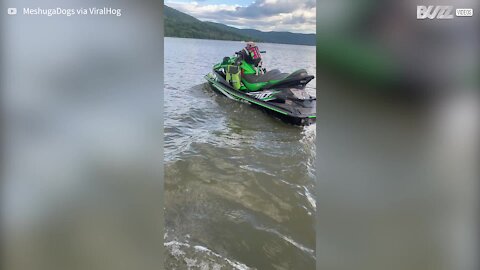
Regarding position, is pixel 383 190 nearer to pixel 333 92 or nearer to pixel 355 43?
pixel 333 92

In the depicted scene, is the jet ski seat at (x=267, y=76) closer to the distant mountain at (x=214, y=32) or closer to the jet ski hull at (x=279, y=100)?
the jet ski hull at (x=279, y=100)

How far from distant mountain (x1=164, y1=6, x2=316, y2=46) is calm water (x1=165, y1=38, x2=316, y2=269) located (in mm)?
20

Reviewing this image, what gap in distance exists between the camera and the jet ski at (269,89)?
113 centimetres

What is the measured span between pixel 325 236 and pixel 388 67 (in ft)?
1.70

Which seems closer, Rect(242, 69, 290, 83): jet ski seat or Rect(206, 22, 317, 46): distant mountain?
Rect(206, 22, 317, 46): distant mountain

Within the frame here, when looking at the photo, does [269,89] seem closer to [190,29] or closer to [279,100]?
[279,100]

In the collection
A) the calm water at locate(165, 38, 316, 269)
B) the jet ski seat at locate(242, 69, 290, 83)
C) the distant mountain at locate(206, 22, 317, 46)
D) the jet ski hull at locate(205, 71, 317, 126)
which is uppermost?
the distant mountain at locate(206, 22, 317, 46)

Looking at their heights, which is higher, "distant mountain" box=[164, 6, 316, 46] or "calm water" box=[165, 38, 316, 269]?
"distant mountain" box=[164, 6, 316, 46]

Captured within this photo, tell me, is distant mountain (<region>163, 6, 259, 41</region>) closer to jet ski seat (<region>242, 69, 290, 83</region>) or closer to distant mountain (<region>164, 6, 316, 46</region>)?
distant mountain (<region>164, 6, 316, 46</region>)

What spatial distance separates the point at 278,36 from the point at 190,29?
28 cm

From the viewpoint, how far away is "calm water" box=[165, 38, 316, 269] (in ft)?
3.25

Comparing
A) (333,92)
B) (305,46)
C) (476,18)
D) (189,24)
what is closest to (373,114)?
(333,92)

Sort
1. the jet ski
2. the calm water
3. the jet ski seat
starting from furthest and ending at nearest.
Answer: the jet ski seat
the jet ski
the calm water

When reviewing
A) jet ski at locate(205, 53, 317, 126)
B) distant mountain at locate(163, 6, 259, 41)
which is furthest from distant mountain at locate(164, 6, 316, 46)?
jet ski at locate(205, 53, 317, 126)
